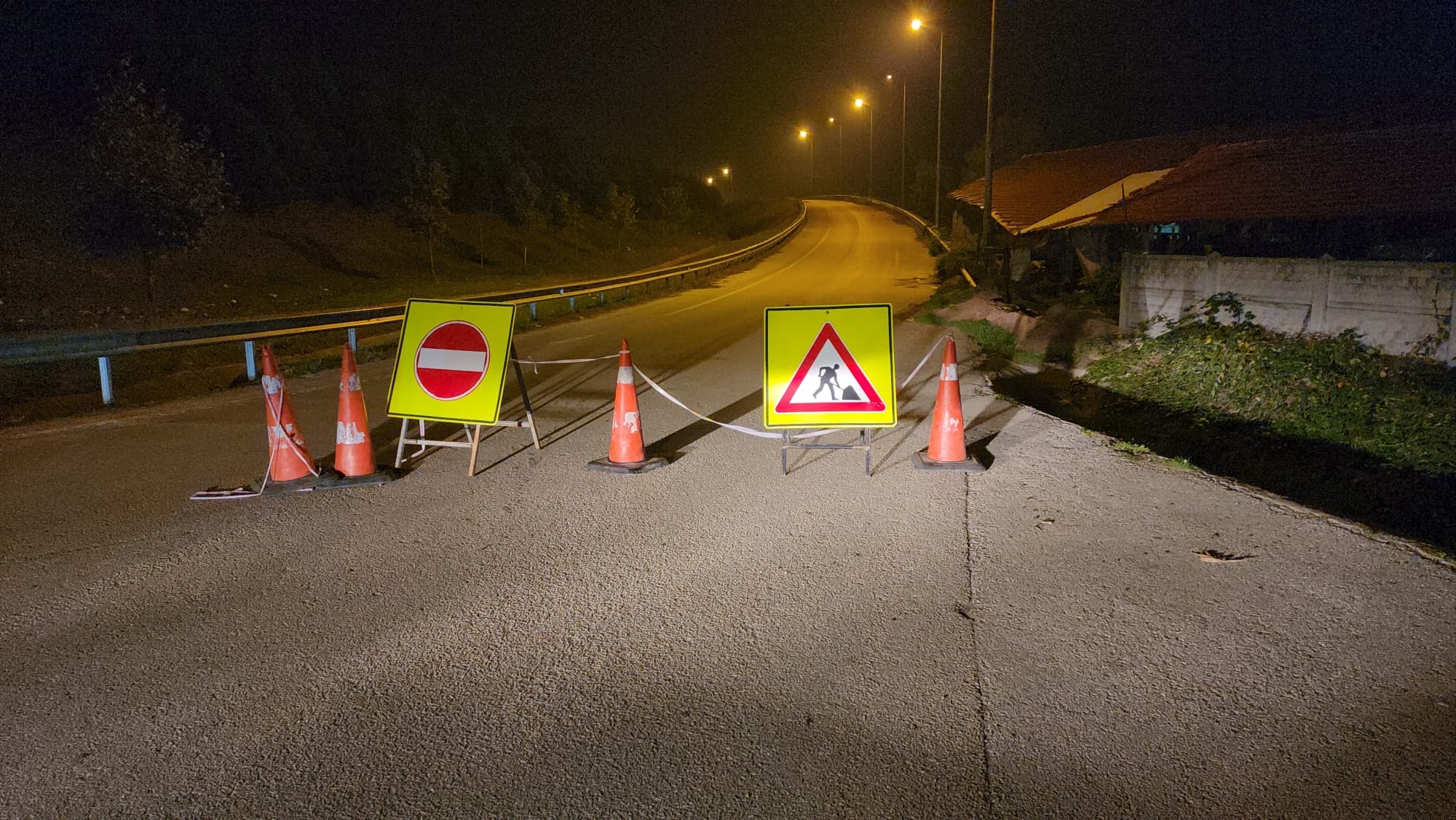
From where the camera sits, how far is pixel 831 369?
284 inches

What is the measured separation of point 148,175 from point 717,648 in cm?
2691

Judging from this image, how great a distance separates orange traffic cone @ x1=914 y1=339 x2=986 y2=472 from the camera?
23.7 ft

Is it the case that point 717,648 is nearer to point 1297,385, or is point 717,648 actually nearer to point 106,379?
point 1297,385

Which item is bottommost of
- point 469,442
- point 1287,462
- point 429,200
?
point 1287,462

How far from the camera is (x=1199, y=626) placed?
14.4 feet

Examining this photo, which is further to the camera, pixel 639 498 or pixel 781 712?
pixel 639 498

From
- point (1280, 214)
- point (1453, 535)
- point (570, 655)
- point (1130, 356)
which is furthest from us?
point (1280, 214)

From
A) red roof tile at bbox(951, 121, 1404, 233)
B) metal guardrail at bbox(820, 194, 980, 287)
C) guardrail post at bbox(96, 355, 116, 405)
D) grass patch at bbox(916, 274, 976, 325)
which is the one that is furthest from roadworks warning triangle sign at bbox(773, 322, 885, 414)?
red roof tile at bbox(951, 121, 1404, 233)

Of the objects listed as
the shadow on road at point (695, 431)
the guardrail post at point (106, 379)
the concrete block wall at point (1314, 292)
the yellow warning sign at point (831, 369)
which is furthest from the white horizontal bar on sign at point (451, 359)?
the concrete block wall at point (1314, 292)

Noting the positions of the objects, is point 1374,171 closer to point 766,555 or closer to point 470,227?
point 766,555

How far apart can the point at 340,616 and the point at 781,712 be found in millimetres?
2472

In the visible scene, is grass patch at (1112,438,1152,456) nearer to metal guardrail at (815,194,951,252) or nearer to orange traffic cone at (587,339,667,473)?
orange traffic cone at (587,339,667,473)

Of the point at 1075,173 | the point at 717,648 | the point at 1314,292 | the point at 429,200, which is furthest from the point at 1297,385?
the point at 429,200

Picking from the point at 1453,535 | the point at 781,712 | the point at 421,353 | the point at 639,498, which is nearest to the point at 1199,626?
the point at 781,712
